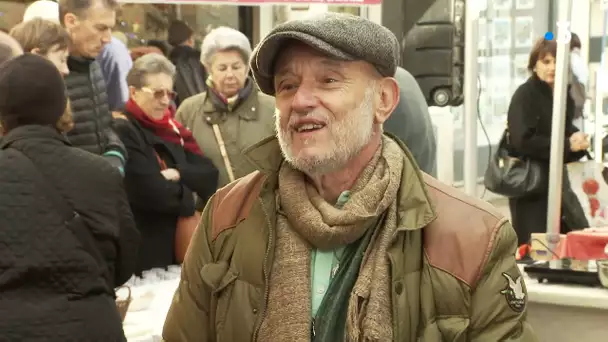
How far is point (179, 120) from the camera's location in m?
4.74

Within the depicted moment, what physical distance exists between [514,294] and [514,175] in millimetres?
3710

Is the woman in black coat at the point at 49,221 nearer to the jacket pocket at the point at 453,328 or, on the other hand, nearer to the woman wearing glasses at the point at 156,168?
the woman wearing glasses at the point at 156,168

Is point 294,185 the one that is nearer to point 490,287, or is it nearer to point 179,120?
point 490,287

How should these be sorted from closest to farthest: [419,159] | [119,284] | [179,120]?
[119,284]
[419,159]
[179,120]

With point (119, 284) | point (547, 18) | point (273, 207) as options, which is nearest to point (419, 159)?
point (119, 284)

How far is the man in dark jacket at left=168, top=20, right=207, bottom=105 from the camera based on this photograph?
604 centimetres

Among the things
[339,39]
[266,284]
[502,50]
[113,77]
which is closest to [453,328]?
[266,284]

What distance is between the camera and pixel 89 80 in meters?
3.89

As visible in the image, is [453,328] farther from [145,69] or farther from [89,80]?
[145,69]

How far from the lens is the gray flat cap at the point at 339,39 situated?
1.91 metres

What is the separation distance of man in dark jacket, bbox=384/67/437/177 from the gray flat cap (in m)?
1.65

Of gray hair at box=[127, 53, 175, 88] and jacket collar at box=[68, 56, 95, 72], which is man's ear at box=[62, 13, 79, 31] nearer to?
jacket collar at box=[68, 56, 95, 72]

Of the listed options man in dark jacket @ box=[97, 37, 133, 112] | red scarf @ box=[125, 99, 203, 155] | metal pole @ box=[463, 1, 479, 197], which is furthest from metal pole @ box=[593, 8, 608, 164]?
man in dark jacket @ box=[97, 37, 133, 112]

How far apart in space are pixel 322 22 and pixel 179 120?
287cm
